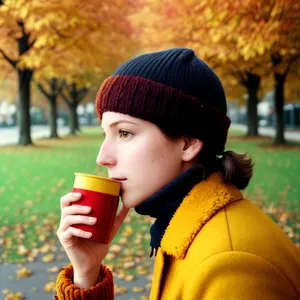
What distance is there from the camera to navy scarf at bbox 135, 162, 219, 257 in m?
1.45

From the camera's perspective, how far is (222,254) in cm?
117

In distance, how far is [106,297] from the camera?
1648 mm

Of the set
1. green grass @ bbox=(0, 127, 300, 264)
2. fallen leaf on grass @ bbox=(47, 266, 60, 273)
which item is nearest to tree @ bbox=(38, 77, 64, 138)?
green grass @ bbox=(0, 127, 300, 264)

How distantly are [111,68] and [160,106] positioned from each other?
57.4 feet

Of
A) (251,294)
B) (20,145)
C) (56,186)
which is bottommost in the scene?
(20,145)

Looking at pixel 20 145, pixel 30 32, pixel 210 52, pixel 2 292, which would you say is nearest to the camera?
pixel 2 292

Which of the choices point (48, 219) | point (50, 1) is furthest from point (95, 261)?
point (50, 1)

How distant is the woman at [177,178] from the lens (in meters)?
1.26

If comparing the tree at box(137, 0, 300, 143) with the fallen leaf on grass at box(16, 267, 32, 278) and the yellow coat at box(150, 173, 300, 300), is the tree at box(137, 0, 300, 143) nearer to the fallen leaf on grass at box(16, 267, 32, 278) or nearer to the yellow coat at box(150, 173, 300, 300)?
the fallen leaf on grass at box(16, 267, 32, 278)

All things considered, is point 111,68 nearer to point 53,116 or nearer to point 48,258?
point 53,116

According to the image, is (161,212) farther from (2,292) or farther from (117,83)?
(2,292)

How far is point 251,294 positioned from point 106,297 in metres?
0.70

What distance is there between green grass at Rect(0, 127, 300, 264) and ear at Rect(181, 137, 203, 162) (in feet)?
11.8

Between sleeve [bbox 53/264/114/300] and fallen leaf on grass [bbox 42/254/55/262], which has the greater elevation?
sleeve [bbox 53/264/114/300]
